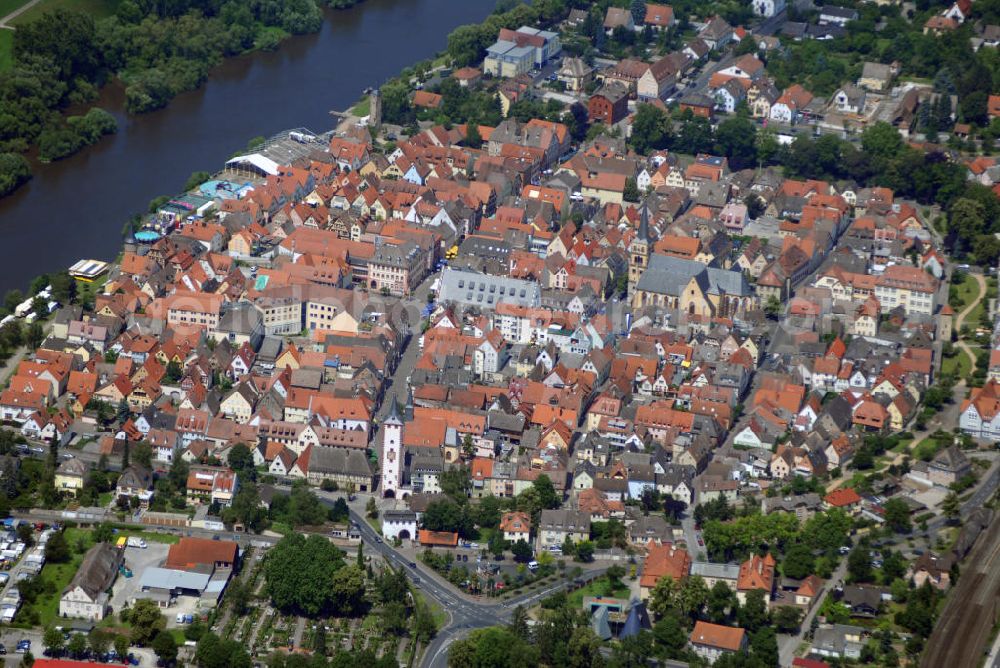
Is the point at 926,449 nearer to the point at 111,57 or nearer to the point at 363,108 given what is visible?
the point at 363,108

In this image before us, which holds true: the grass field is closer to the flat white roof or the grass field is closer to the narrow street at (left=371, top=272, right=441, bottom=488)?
the flat white roof

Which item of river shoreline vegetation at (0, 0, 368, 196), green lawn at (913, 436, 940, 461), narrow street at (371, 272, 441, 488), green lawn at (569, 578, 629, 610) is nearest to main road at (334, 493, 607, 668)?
green lawn at (569, 578, 629, 610)

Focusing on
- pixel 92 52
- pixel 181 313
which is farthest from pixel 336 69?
pixel 181 313

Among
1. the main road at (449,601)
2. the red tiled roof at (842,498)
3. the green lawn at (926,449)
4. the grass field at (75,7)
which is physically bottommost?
the main road at (449,601)

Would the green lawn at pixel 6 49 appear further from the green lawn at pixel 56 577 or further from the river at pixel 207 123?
the green lawn at pixel 56 577

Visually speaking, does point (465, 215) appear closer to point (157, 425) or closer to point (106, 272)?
point (106, 272)

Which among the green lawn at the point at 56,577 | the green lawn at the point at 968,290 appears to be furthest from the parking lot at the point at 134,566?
the green lawn at the point at 968,290
